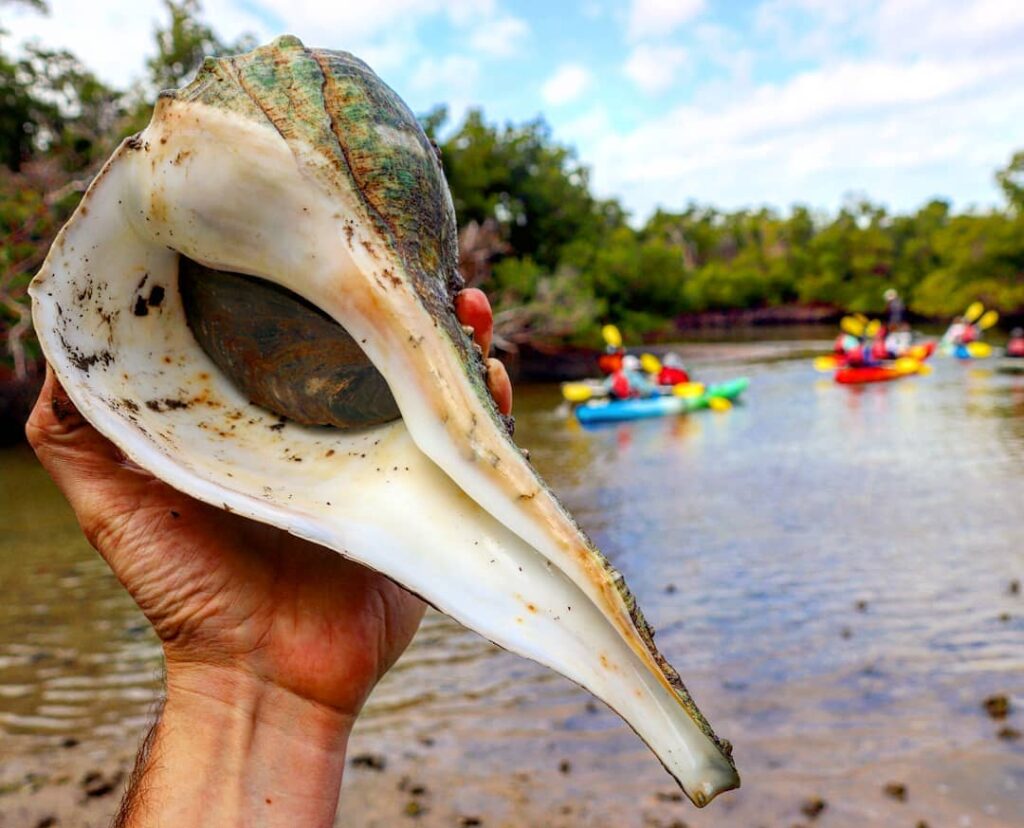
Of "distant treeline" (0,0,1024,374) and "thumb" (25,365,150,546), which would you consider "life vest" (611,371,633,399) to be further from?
"thumb" (25,365,150,546)

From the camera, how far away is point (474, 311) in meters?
1.25

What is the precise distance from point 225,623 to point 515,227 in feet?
76.2

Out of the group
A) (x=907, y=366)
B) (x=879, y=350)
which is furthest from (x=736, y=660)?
(x=879, y=350)

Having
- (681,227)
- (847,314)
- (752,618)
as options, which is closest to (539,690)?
(752,618)

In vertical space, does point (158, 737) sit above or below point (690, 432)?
above

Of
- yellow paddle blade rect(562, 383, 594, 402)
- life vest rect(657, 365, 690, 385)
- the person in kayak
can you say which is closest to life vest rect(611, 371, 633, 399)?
the person in kayak

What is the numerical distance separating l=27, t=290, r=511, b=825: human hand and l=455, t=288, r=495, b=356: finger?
0.02 metres

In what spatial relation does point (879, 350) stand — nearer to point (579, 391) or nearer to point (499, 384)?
point (579, 391)

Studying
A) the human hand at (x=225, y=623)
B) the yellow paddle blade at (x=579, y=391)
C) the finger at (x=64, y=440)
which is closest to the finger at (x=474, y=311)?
the human hand at (x=225, y=623)

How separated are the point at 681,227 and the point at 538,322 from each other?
172 feet

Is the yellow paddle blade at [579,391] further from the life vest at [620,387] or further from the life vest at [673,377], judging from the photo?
the life vest at [673,377]

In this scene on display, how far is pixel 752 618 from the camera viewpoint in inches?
199

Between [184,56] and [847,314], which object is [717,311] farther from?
[184,56]

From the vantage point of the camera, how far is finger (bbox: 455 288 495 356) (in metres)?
1.25
